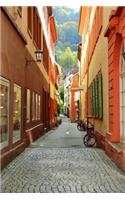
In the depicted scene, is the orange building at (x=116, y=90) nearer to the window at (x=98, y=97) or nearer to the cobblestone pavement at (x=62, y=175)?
the cobblestone pavement at (x=62, y=175)

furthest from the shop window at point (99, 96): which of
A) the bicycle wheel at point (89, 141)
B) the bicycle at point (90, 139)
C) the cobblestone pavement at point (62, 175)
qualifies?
the cobblestone pavement at point (62, 175)

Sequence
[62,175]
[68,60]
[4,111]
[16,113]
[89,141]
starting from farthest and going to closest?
[68,60], [89,141], [16,113], [4,111], [62,175]

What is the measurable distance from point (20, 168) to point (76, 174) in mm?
1691

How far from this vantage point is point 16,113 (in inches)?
547

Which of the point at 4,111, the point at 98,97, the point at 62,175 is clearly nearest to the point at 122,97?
the point at 4,111

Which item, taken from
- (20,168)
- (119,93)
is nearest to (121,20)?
(119,93)

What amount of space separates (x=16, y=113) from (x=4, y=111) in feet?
8.21

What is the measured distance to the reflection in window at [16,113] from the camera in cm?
1334

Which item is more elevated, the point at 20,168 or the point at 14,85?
the point at 14,85

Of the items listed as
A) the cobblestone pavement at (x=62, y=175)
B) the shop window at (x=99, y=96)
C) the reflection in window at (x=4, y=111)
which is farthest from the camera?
the shop window at (x=99, y=96)

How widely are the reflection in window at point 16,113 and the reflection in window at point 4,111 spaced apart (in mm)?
1475

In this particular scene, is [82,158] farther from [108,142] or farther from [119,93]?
[119,93]

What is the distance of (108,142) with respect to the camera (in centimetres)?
1328

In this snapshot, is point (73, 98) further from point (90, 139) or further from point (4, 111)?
point (4, 111)
